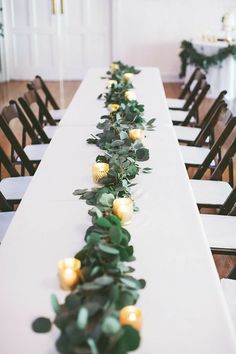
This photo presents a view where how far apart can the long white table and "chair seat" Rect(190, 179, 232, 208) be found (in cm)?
30

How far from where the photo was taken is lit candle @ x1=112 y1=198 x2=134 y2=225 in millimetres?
1576

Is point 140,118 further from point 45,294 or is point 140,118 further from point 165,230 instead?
point 45,294

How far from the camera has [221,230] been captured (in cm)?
218

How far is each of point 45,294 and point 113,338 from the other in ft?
1.18

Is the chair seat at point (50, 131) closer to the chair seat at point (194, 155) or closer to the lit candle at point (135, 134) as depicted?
the chair seat at point (194, 155)

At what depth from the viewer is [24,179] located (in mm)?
2752

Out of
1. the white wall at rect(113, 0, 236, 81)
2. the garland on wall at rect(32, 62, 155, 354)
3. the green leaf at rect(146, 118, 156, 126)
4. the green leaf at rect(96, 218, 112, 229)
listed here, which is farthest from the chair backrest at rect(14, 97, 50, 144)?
the white wall at rect(113, 0, 236, 81)

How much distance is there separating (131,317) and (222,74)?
5.61 m

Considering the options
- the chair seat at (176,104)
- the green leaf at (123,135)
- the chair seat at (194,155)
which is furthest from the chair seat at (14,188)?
the chair seat at (176,104)

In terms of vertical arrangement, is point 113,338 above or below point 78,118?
above

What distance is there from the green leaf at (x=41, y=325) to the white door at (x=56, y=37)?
23.2 feet

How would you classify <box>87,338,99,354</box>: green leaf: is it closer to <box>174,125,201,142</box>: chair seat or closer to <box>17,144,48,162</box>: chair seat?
<box>17,144,48,162</box>: chair seat

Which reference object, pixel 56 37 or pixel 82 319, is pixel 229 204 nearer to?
pixel 82 319

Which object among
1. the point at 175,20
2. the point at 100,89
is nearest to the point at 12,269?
the point at 100,89
